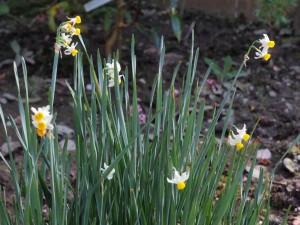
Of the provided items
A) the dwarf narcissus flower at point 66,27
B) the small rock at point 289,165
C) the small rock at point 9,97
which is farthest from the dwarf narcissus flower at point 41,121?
the small rock at point 9,97

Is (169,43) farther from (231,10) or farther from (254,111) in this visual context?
(254,111)

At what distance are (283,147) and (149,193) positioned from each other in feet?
4.38

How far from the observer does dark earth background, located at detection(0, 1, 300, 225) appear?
2.65 m

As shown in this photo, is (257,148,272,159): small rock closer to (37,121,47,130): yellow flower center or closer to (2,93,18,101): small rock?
(2,93,18,101): small rock

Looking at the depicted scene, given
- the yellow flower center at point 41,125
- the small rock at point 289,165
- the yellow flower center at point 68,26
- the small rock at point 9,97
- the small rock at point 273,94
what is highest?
the yellow flower center at point 68,26

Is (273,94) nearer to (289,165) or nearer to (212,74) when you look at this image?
(212,74)

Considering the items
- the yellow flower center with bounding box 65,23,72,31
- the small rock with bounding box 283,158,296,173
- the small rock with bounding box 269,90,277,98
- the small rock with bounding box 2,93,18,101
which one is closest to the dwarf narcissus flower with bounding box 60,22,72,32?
the yellow flower center with bounding box 65,23,72,31

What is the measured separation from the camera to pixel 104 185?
1404mm

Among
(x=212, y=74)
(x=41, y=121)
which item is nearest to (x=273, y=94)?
(x=212, y=74)

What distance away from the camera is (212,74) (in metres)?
3.28

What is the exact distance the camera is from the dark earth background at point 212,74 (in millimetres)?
2652

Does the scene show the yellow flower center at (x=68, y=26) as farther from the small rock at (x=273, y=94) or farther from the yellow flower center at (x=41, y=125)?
the small rock at (x=273, y=94)

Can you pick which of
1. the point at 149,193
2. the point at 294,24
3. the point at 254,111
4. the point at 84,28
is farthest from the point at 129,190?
the point at 294,24

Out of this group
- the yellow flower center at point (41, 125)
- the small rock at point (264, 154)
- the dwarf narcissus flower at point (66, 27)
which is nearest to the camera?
the yellow flower center at point (41, 125)
